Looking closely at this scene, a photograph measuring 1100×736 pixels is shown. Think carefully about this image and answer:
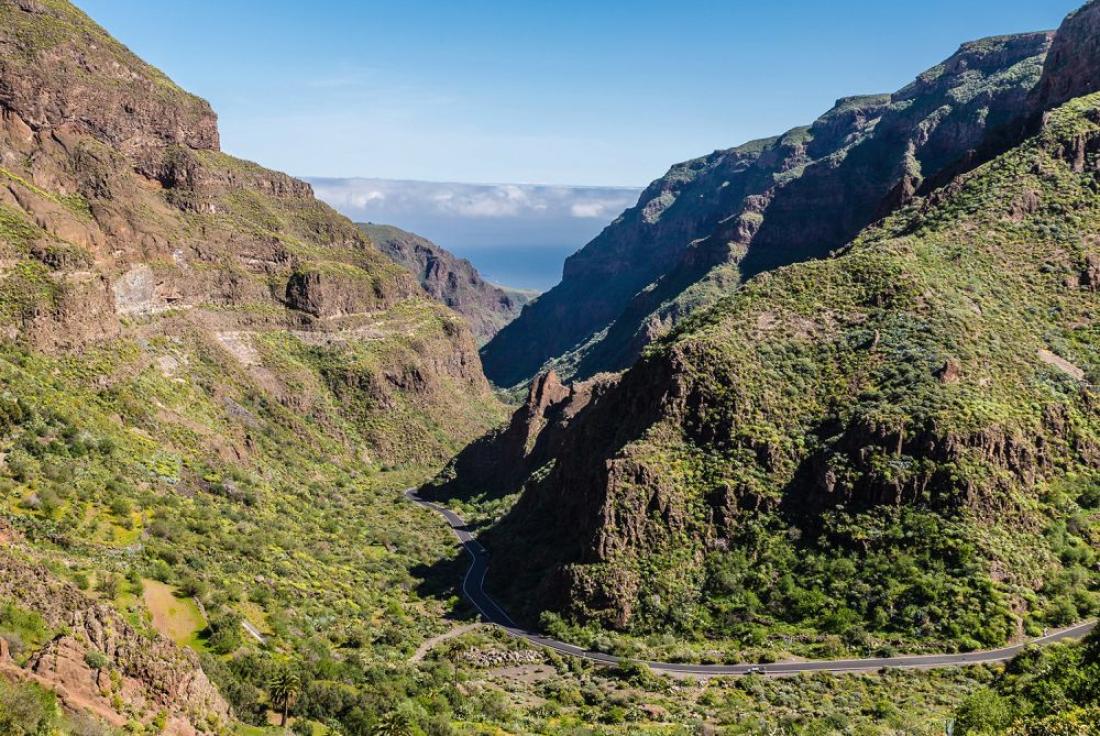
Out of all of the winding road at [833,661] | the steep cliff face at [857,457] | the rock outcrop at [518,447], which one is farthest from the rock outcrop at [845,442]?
the rock outcrop at [518,447]

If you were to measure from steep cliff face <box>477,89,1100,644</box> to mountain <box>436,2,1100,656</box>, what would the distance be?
196 mm

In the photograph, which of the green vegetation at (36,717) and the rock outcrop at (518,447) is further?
the rock outcrop at (518,447)

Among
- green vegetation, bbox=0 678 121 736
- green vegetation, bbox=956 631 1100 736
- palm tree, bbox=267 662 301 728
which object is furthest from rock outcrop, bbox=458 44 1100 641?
green vegetation, bbox=0 678 121 736

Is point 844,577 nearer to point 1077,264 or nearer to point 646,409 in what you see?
point 646,409

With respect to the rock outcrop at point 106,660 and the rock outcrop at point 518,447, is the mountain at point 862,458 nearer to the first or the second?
the rock outcrop at point 518,447

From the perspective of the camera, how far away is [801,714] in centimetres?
5122

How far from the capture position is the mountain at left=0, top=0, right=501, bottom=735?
128 ft

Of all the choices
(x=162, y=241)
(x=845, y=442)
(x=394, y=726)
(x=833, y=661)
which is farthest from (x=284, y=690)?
(x=162, y=241)

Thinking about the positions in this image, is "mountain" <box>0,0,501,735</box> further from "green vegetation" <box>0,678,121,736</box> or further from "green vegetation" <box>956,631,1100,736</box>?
"green vegetation" <box>956,631,1100,736</box>

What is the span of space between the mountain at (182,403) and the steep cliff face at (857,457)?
21.4 m

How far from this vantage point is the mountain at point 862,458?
63250 mm

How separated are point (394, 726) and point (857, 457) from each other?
4624cm

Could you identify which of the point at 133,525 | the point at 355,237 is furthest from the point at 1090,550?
the point at 355,237

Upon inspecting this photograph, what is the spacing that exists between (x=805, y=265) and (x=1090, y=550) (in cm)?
4051
